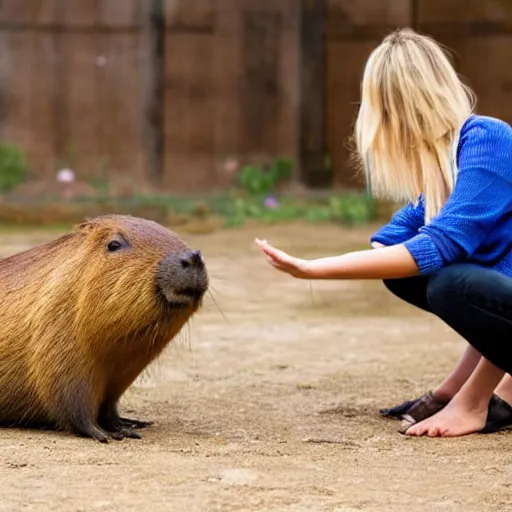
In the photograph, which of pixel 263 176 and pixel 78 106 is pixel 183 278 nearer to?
pixel 263 176

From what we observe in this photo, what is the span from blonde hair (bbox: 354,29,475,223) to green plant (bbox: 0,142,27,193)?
5876mm

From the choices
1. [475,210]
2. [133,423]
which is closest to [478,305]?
[475,210]

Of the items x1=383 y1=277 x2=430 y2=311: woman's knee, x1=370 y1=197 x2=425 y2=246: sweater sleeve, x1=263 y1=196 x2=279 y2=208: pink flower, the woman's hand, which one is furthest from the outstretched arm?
x1=263 y1=196 x2=279 y2=208: pink flower

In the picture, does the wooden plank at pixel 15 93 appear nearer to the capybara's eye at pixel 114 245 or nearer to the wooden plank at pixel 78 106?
the wooden plank at pixel 78 106

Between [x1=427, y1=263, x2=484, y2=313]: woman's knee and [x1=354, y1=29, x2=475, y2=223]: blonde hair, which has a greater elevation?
[x1=354, y1=29, x2=475, y2=223]: blonde hair

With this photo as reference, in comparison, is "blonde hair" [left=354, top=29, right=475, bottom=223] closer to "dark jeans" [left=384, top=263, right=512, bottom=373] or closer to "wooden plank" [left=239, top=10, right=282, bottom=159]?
"dark jeans" [left=384, top=263, right=512, bottom=373]

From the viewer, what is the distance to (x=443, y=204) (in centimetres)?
368

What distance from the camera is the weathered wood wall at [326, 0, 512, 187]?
9.40m

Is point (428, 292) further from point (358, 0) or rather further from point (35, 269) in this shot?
point (358, 0)

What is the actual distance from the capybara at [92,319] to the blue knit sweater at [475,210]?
0.65 m

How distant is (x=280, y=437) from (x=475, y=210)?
34.6 inches

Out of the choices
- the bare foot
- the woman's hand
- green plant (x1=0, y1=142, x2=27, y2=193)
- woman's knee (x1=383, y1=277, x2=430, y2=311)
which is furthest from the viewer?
green plant (x1=0, y1=142, x2=27, y2=193)

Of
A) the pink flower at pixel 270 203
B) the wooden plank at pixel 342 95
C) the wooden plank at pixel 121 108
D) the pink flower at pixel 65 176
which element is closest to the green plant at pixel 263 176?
the pink flower at pixel 270 203

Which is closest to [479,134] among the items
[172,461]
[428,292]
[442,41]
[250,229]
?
[428,292]
